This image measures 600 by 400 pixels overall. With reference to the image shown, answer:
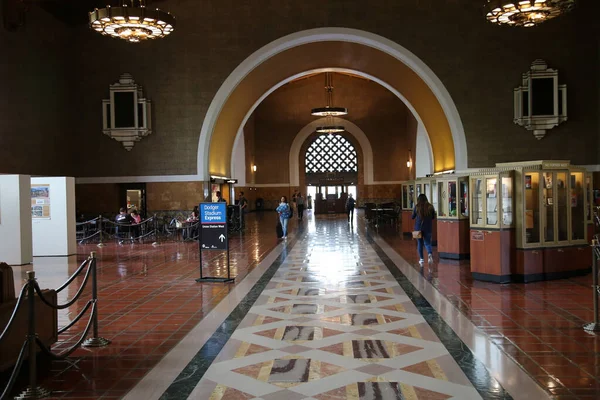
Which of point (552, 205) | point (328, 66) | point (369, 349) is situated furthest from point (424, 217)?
point (328, 66)

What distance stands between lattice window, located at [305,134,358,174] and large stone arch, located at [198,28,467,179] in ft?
43.4

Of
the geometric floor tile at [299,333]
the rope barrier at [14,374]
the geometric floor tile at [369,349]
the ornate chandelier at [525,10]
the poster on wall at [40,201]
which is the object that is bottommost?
the geometric floor tile at [369,349]

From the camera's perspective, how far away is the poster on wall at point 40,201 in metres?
12.9

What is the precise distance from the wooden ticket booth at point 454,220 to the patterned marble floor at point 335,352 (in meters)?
2.87

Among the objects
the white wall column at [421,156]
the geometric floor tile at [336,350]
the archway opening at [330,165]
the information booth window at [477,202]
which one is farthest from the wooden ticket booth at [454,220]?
the archway opening at [330,165]

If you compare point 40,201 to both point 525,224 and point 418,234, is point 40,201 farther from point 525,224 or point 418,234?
point 525,224

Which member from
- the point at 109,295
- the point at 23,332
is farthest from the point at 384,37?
the point at 23,332

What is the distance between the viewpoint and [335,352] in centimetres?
498

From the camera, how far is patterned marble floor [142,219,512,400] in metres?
4.07

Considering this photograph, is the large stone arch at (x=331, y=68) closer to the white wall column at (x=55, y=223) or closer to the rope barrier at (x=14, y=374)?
the white wall column at (x=55, y=223)

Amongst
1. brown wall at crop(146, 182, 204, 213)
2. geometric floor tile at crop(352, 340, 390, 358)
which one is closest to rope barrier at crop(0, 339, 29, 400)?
geometric floor tile at crop(352, 340, 390, 358)

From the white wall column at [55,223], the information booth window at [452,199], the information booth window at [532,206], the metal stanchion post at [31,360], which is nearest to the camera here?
the metal stanchion post at [31,360]

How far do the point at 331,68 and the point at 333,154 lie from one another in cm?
1332

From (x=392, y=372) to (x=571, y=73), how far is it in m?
16.4
